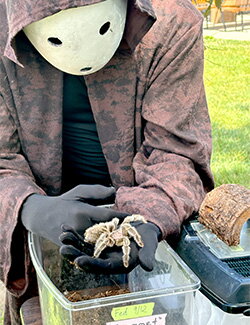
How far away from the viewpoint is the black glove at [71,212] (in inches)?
48.0

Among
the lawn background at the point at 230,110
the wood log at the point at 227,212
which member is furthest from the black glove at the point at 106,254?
the lawn background at the point at 230,110

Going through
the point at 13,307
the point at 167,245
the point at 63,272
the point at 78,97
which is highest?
the point at 78,97

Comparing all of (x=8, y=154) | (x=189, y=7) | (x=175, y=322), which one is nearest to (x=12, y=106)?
(x=8, y=154)

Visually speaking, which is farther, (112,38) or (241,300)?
(112,38)

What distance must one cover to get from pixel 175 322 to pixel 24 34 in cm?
69

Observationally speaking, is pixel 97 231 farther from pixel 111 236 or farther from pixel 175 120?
pixel 175 120

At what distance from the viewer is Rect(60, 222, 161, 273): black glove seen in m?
1.11

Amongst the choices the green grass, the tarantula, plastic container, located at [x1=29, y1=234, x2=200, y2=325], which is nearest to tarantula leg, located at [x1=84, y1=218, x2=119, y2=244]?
the tarantula

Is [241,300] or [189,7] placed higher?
[189,7]

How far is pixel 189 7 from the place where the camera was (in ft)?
4.85

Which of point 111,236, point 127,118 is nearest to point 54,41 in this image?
point 127,118

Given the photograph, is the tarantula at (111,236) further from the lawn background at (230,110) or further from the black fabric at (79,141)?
the lawn background at (230,110)

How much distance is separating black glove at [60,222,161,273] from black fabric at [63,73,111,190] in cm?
41

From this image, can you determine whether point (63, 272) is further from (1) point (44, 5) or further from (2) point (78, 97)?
(1) point (44, 5)
